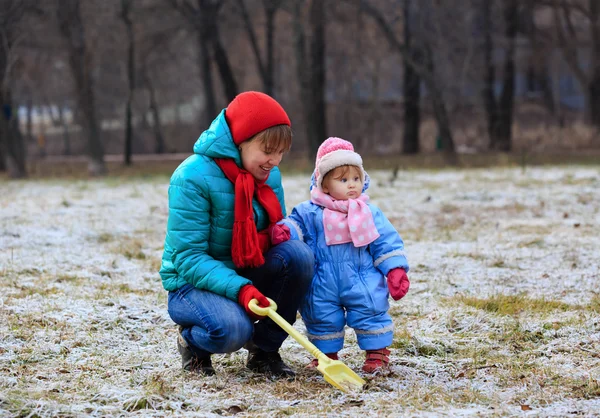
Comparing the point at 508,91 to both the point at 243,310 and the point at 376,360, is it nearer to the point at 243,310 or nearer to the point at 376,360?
the point at 376,360

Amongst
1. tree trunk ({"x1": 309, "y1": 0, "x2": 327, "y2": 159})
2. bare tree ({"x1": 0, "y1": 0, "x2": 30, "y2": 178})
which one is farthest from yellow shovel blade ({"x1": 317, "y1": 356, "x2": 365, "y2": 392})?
tree trunk ({"x1": 309, "y1": 0, "x2": 327, "y2": 159})

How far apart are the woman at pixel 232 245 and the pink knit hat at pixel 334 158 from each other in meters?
0.23

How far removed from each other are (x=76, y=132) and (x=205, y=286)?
38667 mm

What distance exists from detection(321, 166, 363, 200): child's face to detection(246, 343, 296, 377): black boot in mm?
727

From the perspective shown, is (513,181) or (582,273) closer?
(582,273)

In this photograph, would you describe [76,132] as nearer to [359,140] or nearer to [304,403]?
[359,140]

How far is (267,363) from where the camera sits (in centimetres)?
348

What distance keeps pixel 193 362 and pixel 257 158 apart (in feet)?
2.87

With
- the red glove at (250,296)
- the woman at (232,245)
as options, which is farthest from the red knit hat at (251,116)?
the red glove at (250,296)

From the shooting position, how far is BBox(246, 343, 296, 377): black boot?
3.43 m

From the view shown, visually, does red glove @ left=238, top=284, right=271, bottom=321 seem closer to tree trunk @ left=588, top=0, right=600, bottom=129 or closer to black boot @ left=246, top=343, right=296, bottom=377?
black boot @ left=246, top=343, right=296, bottom=377

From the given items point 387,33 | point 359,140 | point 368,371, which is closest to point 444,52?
point 387,33

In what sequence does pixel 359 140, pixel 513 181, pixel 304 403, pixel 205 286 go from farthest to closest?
pixel 359 140 < pixel 513 181 < pixel 205 286 < pixel 304 403

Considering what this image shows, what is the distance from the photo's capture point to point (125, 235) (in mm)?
7473
